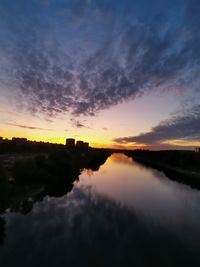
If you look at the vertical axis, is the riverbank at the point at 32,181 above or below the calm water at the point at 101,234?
above

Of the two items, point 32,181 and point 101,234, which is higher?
point 32,181

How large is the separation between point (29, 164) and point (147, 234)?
2800 cm

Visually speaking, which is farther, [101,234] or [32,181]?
[32,181]

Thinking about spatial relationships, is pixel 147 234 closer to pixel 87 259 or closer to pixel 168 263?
pixel 168 263

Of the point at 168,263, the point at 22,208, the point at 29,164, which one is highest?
the point at 29,164

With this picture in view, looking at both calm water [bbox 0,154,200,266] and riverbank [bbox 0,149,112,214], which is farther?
riverbank [bbox 0,149,112,214]

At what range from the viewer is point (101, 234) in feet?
75.8

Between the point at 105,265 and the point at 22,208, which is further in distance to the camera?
the point at 22,208

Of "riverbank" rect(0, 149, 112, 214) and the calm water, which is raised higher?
"riverbank" rect(0, 149, 112, 214)

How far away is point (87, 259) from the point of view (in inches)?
714

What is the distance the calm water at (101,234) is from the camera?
1823 cm

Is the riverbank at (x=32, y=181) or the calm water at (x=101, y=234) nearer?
the calm water at (x=101, y=234)

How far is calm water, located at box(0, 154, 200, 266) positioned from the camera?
18230 millimetres

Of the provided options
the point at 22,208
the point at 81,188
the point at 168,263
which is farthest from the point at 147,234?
the point at 81,188
